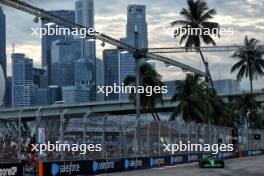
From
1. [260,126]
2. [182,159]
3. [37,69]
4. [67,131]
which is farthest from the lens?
[260,126]

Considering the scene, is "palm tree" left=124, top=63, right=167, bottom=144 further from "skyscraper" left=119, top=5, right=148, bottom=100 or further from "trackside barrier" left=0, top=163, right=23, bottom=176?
"trackside barrier" left=0, top=163, right=23, bottom=176

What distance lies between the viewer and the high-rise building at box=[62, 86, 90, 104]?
3061 inches

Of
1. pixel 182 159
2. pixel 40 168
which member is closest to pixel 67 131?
pixel 40 168

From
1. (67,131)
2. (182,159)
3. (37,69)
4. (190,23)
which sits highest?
(190,23)

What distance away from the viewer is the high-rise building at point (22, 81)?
58.9 m

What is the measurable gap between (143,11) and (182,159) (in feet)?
97.5

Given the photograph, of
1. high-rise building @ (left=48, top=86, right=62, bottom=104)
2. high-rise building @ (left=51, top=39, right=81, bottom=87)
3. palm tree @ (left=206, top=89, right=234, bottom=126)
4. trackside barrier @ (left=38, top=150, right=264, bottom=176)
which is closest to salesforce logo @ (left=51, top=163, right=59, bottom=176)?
trackside barrier @ (left=38, top=150, right=264, bottom=176)

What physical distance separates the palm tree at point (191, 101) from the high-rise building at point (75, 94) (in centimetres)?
1337

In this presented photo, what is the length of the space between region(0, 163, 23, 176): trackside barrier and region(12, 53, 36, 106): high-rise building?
35406 mm

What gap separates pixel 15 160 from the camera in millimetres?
21734

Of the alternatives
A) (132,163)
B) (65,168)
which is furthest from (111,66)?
(65,168)

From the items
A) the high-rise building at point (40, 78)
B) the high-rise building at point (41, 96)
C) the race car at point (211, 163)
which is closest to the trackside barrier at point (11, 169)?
the race car at point (211, 163)

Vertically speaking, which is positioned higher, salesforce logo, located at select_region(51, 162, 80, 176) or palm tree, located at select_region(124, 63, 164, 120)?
palm tree, located at select_region(124, 63, 164, 120)

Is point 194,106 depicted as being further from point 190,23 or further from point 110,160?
point 110,160
